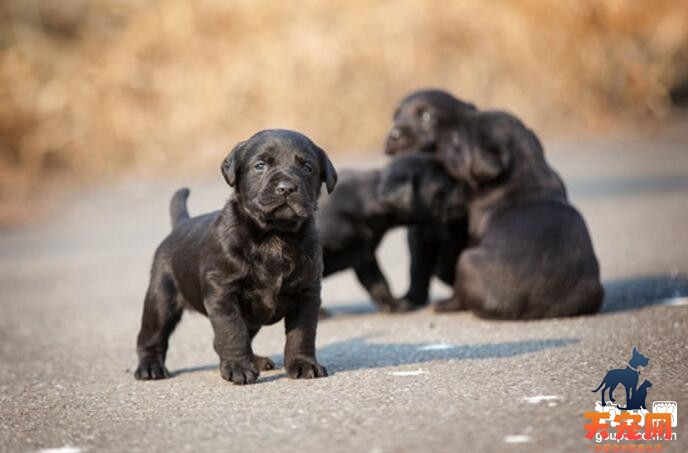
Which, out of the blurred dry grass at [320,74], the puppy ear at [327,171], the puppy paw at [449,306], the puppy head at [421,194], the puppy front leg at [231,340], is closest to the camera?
the puppy front leg at [231,340]

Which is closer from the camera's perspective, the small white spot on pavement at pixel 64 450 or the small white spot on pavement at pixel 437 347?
the small white spot on pavement at pixel 64 450

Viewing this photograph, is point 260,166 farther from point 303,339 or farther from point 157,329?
point 157,329

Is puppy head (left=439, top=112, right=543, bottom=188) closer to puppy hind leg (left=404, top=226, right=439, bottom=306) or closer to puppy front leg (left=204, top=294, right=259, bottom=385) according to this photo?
puppy hind leg (left=404, top=226, right=439, bottom=306)

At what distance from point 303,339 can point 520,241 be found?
2.05 meters

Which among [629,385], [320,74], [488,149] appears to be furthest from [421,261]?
[320,74]

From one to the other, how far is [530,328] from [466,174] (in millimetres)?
1400

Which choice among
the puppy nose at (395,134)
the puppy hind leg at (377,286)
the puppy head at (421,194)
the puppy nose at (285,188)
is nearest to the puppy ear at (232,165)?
the puppy nose at (285,188)

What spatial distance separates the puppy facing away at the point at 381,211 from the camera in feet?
25.6

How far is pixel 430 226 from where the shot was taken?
25.9ft

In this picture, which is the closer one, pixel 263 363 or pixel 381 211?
pixel 263 363

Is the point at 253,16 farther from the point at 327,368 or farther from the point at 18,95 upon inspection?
the point at 327,368

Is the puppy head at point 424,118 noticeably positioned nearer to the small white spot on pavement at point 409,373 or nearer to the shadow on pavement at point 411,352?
the shadow on pavement at point 411,352

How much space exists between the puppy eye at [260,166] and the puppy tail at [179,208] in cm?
106

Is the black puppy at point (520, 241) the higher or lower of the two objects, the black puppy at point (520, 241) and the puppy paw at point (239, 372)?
the higher
